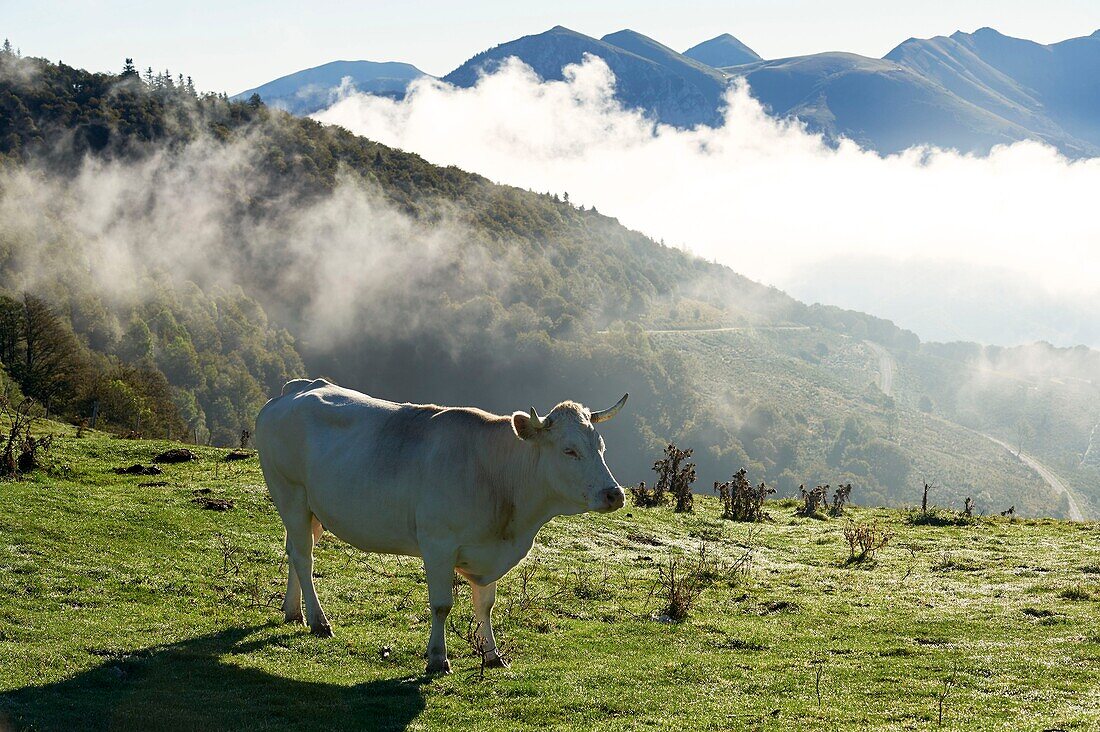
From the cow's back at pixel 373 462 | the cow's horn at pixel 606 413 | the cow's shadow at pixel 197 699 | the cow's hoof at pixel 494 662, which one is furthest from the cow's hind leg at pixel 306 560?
the cow's horn at pixel 606 413

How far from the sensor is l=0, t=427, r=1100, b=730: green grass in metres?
10.6

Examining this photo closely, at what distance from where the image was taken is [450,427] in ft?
42.9

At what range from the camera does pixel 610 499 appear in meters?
11.3

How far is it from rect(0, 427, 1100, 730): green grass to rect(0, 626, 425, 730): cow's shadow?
0.04m

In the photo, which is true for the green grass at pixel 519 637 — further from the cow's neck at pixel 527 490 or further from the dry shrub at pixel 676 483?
the dry shrub at pixel 676 483

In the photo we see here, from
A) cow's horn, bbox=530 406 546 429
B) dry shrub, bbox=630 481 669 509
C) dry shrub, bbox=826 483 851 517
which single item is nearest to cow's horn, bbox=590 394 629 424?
cow's horn, bbox=530 406 546 429

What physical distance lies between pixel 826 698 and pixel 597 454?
4344 millimetres

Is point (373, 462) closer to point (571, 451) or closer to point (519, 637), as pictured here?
point (571, 451)

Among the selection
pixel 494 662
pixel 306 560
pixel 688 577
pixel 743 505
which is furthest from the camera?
pixel 743 505

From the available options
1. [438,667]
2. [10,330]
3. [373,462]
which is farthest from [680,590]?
[10,330]

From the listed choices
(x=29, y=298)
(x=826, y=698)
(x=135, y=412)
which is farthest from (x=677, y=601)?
(x=29, y=298)

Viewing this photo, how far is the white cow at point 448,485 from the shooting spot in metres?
12.1

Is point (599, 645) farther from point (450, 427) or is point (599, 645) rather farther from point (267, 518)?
point (267, 518)

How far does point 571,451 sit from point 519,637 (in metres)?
4.42
